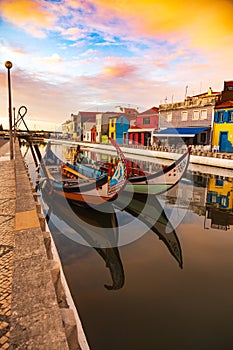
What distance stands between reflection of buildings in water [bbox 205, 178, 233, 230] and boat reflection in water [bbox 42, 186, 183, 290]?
2261 millimetres

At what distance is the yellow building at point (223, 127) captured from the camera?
27.2 metres

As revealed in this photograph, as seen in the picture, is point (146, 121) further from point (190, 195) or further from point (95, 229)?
point (95, 229)

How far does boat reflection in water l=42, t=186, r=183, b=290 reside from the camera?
7243 mm

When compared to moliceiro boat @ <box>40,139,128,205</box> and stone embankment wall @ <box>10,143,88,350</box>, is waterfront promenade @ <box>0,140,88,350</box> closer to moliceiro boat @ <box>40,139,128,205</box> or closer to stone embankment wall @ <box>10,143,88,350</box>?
stone embankment wall @ <box>10,143,88,350</box>

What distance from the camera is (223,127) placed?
27875 millimetres

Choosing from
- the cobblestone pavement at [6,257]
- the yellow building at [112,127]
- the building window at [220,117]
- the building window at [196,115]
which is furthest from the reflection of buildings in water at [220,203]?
the yellow building at [112,127]

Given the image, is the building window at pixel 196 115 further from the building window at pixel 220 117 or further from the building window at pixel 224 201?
the building window at pixel 224 201

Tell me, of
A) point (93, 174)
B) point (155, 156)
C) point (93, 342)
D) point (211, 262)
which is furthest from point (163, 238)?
point (155, 156)

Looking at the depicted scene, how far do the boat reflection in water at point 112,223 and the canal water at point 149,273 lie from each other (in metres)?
0.03

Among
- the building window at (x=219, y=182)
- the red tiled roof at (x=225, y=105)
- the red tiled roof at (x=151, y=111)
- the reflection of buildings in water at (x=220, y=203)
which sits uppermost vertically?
the red tiled roof at (x=151, y=111)

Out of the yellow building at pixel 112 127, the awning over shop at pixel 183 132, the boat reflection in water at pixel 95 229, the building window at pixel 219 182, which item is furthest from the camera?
the yellow building at pixel 112 127

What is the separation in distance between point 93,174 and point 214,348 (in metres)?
10.7

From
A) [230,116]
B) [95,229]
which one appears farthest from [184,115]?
[95,229]

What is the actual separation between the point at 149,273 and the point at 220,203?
8.62 meters
